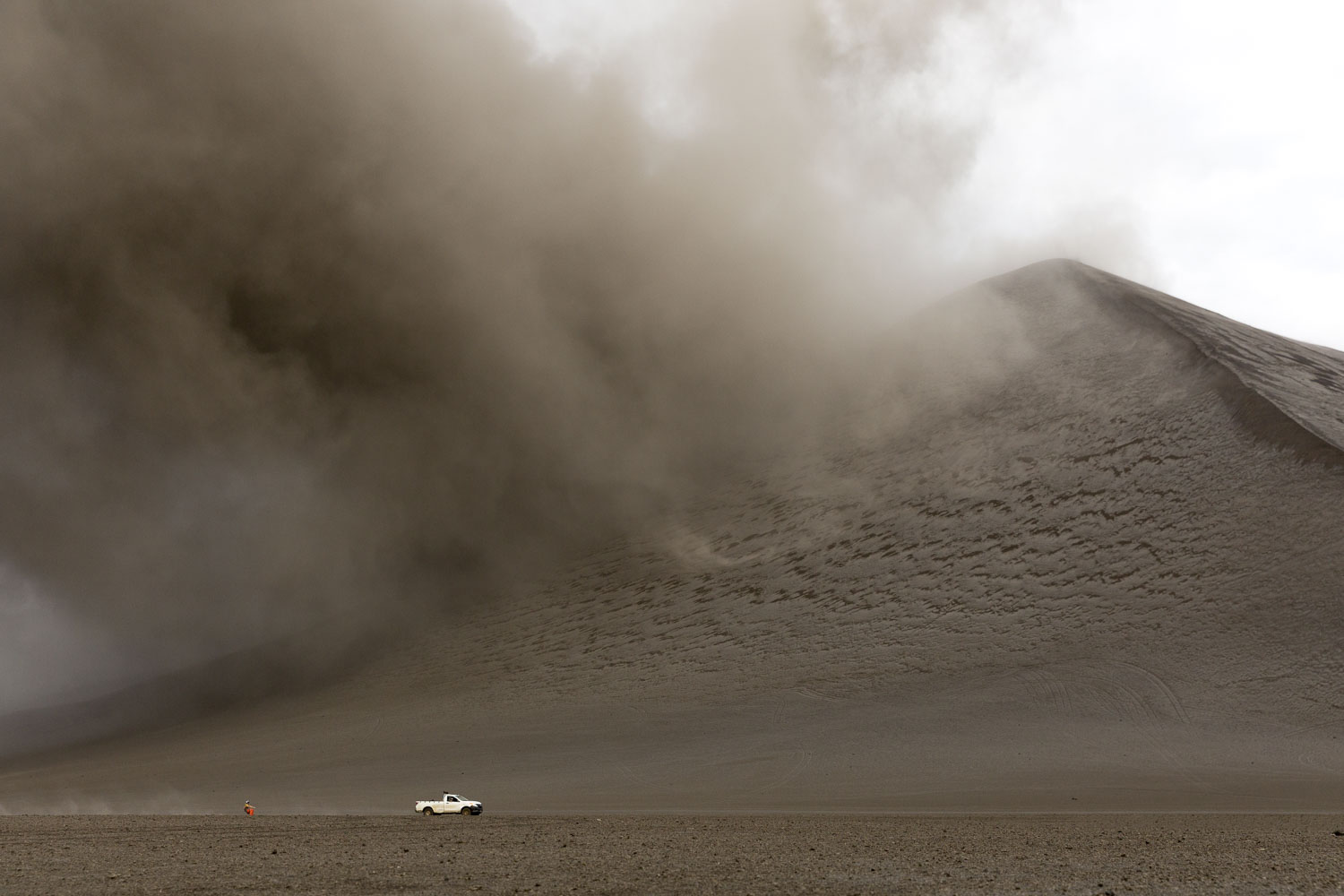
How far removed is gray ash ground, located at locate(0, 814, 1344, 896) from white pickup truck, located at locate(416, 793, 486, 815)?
1433 millimetres

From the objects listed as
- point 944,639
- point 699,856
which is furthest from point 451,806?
point 944,639

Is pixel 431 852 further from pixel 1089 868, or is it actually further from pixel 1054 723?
pixel 1054 723

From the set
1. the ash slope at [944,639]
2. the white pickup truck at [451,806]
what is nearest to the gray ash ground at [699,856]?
the white pickup truck at [451,806]

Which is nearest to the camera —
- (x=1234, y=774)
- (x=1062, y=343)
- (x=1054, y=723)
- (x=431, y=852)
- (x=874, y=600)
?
(x=431, y=852)

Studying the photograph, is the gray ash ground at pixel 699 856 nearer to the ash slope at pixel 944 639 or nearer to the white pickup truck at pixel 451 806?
the white pickup truck at pixel 451 806

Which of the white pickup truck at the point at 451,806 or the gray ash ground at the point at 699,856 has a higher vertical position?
the white pickup truck at the point at 451,806

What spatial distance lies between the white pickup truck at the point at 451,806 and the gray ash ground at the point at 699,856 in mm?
1433

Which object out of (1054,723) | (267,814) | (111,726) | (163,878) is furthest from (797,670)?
(111,726)

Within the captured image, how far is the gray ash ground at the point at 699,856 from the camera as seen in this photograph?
12.5 m

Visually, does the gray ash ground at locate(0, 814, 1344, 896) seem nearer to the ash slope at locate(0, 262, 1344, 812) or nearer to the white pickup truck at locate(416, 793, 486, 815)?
the white pickup truck at locate(416, 793, 486, 815)

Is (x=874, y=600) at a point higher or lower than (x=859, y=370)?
lower

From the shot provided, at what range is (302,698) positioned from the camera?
45.8 m

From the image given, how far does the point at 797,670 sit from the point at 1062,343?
2558 centimetres

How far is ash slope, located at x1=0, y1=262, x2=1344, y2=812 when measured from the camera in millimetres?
25234
